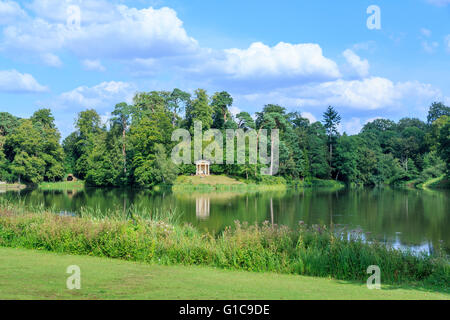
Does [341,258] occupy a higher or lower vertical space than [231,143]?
lower

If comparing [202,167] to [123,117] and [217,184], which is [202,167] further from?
[123,117]

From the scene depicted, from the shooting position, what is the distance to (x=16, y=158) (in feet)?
182

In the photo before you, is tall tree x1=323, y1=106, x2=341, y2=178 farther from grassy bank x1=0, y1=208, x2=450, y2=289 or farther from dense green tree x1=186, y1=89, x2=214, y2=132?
grassy bank x1=0, y1=208, x2=450, y2=289

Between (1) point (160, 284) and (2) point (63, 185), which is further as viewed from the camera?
(2) point (63, 185)

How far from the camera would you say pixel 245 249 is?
9781mm

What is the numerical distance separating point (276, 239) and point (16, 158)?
177 ft

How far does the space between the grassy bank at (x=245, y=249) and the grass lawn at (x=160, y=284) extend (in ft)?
2.21

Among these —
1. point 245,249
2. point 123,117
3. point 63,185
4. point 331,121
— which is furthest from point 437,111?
point 245,249

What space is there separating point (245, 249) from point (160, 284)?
136 inches

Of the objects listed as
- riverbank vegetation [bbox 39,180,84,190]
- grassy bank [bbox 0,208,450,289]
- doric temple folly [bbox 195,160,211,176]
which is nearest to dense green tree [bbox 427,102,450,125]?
doric temple folly [bbox 195,160,211,176]

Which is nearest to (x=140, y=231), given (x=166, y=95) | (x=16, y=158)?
(x=16, y=158)

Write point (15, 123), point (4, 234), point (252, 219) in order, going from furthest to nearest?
1. point (15, 123)
2. point (252, 219)
3. point (4, 234)
